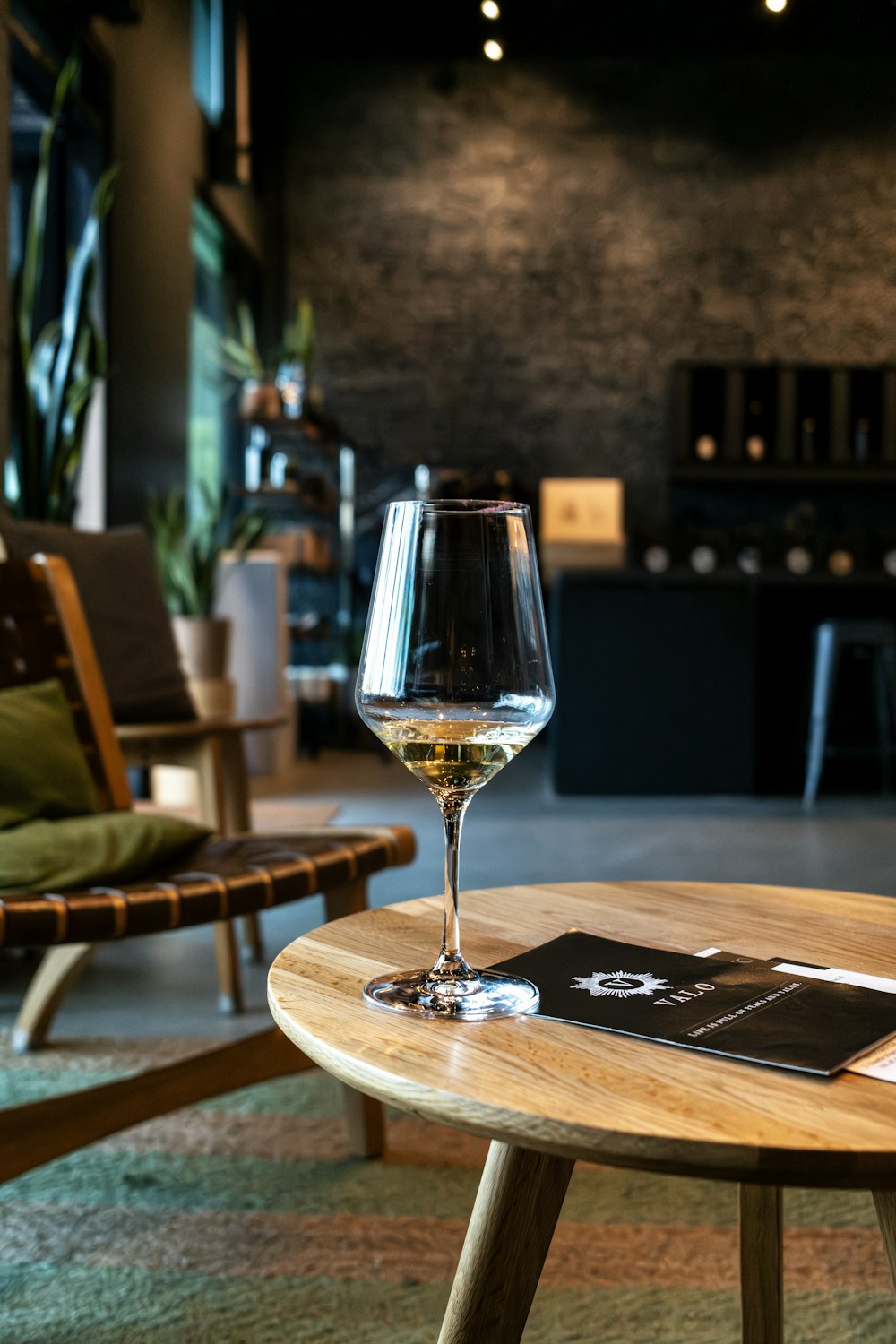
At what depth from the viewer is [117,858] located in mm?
1589

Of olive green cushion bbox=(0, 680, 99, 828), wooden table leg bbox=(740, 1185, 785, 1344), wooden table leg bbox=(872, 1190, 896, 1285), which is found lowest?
wooden table leg bbox=(740, 1185, 785, 1344)

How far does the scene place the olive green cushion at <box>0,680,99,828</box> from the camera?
179 cm

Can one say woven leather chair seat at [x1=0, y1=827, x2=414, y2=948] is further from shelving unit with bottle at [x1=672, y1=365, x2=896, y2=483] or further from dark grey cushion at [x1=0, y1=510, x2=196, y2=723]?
shelving unit with bottle at [x1=672, y1=365, x2=896, y2=483]

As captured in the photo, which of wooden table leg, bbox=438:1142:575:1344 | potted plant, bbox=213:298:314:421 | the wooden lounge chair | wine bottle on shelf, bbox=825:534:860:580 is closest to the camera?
wooden table leg, bbox=438:1142:575:1344

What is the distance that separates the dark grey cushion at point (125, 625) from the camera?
96.1 inches

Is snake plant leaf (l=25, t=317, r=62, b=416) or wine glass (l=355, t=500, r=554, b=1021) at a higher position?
snake plant leaf (l=25, t=317, r=62, b=416)

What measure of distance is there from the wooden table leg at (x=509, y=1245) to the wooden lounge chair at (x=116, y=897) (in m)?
0.70

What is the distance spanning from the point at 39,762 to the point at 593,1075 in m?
1.42

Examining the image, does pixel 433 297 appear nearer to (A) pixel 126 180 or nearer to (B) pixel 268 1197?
(A) pixel 126 180

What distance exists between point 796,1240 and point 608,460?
7.03 metres

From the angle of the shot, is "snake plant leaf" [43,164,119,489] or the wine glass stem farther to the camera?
"snake plant leaf" [43,164,119,489]

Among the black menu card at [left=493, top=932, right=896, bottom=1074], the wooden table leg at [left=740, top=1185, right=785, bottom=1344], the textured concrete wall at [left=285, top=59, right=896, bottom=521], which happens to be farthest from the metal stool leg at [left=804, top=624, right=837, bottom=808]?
the black menu card at [left=493, top=932, right=896, bottom=1074]

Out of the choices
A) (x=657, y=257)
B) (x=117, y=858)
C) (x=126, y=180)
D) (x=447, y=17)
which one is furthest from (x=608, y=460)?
(x=117, y=858)

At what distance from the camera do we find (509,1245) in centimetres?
75
